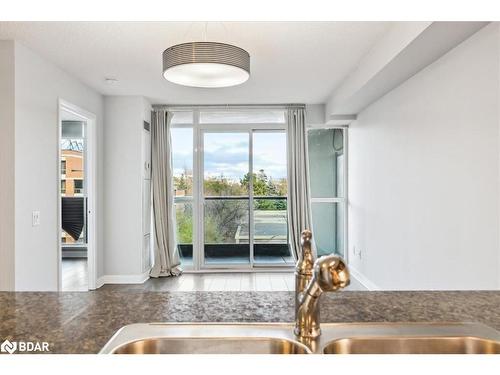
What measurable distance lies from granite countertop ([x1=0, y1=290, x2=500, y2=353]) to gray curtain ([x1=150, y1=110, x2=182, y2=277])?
4.35 m

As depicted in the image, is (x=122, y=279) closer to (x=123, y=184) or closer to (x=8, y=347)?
(x=123, y=184)

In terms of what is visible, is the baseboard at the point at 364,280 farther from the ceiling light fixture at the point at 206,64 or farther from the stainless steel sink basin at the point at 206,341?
the stainless steel sink basin at the point at 206,341

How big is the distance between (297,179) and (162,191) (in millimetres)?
1991

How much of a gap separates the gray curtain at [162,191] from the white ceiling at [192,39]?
90 cm

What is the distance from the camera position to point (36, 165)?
10.9 ft

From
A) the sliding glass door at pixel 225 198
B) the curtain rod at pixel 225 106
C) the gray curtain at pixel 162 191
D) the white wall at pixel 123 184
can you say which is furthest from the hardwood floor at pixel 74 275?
the curtain rod at pixel 225 106

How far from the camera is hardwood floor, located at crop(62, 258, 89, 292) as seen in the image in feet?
16.0

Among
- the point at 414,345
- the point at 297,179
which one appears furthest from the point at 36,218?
the point at 297,179

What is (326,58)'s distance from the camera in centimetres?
359

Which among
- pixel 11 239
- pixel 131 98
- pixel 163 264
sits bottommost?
pixel 163 264

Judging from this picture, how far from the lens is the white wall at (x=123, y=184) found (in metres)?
5.07

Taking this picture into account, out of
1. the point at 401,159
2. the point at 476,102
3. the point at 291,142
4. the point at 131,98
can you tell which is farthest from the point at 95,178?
the point at 476,102
